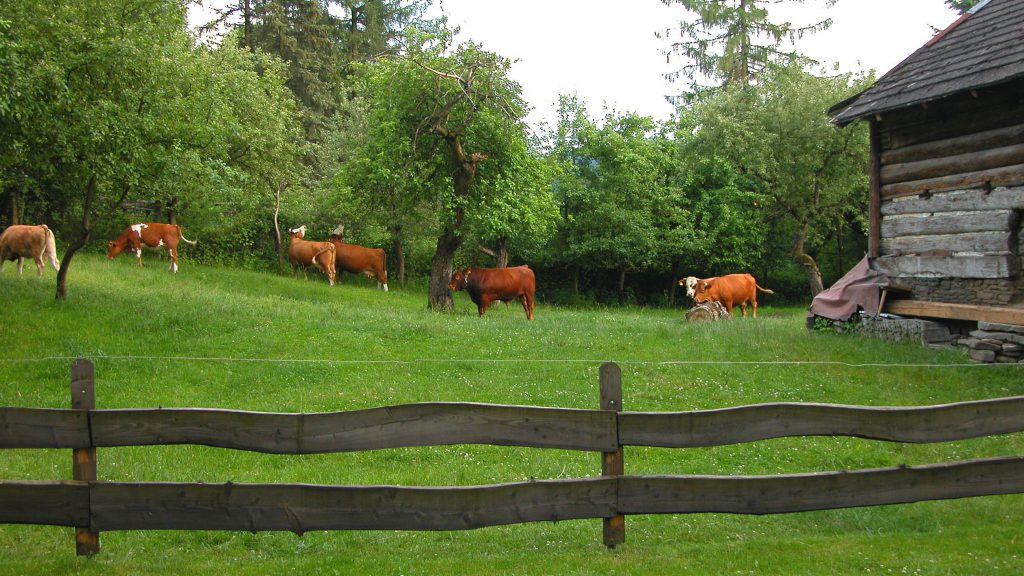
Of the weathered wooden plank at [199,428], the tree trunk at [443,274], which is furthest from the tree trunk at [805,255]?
the weathered wooden plank at [199,428]

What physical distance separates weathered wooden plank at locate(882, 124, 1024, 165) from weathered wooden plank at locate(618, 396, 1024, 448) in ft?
35.4

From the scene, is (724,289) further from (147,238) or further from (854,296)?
(147,238)

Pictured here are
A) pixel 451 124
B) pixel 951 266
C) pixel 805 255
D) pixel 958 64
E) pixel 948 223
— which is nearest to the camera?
pixel 958 64

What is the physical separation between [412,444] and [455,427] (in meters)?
0.32

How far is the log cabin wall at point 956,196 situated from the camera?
1463cm

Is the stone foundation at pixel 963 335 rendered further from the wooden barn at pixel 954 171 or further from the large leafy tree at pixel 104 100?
the large leafy tree at pixel 104 100

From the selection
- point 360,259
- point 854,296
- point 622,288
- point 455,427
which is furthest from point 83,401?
point 622,288

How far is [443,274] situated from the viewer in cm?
2366

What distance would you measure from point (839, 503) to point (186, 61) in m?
17.8

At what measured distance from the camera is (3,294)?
16766mm

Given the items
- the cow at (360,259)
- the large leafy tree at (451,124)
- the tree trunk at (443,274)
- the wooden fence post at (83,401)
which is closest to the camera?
the wooden fence post at (83,401)

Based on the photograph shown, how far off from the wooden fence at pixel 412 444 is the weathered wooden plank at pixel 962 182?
10.8 metres

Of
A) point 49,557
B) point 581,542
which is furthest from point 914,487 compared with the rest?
point 49,557

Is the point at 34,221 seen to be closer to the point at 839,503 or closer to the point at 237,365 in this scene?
the point at 237,365
